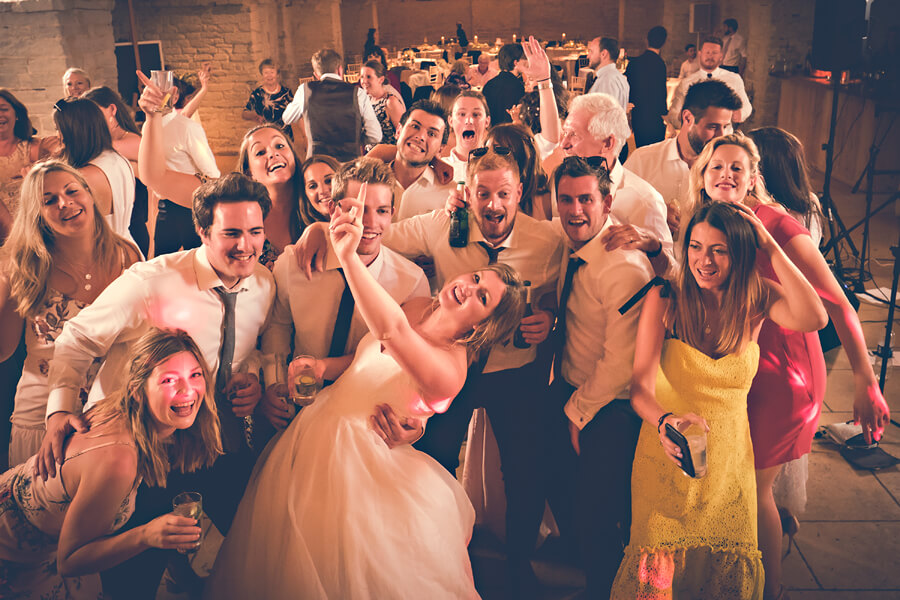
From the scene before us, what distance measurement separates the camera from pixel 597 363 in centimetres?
260

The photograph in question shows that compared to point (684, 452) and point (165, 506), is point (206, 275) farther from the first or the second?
point (684, 452)

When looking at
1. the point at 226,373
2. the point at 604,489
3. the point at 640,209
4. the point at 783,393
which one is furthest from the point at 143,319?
the point at 783,393

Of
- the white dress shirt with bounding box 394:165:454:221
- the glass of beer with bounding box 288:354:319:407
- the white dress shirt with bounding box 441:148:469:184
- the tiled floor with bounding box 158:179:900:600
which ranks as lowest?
the tiled floor with bounding box 158:179:900:600

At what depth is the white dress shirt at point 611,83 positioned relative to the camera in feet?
21.3

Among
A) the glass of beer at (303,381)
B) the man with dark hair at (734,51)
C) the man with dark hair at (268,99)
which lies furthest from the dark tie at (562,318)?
the man with dark hair at (734,51)

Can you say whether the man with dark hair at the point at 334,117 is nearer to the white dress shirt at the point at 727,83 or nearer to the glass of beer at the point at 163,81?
the glass of beer at the point at 163,81

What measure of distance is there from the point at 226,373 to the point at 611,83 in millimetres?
4901

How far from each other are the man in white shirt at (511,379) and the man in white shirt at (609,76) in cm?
393

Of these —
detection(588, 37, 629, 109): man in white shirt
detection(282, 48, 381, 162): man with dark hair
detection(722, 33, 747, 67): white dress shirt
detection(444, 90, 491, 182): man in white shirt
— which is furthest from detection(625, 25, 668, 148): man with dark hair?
detection(722, 33, 747, 67): white dress shirt

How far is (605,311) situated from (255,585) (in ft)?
4.61

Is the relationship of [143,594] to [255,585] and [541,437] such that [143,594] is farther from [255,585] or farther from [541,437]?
[541,437]

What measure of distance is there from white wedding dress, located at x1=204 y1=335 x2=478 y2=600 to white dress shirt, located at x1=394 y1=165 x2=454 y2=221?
124cm

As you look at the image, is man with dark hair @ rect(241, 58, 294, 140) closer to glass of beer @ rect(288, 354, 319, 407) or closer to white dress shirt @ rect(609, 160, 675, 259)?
white dress shirt @ rect(609, 160, 675, 259)

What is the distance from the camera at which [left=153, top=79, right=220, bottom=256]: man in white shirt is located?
425cm
